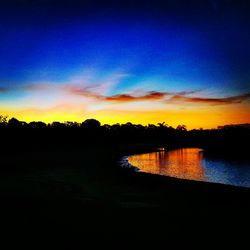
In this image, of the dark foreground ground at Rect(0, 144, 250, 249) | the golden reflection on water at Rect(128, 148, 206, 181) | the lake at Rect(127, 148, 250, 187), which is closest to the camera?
the dark foreground ground at Rect(0, 144, 250, 249)

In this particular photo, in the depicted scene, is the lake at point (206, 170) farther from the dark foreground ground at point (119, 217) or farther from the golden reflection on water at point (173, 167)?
the dark foreground ground at point (119, 217)

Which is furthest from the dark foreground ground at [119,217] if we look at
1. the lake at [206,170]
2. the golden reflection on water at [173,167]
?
the golden reflection on water at [173,167]

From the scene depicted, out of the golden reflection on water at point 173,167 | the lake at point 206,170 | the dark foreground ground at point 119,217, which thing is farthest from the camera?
the golden reflection on water at point 173,167

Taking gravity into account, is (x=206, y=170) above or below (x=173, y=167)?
below

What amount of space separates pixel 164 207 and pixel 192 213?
Result: 1.49 m

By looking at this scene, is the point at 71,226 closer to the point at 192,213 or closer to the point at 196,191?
the point at 192,213

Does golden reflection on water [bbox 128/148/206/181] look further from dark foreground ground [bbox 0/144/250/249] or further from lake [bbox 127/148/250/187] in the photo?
dark foreground ground [bbox 0/144/250/249]

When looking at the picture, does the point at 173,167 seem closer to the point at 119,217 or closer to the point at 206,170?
the point at 206,170

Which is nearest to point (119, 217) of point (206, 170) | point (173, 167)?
point (206, 170)

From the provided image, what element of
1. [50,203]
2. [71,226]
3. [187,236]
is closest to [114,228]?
[71,226]

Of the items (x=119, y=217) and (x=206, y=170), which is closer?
(x=119, y=217)

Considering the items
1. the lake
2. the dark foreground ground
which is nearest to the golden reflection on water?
the lake

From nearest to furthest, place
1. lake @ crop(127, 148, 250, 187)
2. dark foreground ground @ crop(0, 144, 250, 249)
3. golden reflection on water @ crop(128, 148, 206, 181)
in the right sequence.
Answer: dark foreground ground @ crop(0, 144, 250, 249), lake @ crop(127, 148, 250, 187), golden reflection on water @ crop(128, 148, 206, 181)

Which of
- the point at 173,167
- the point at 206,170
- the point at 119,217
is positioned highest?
the point at 119,217
